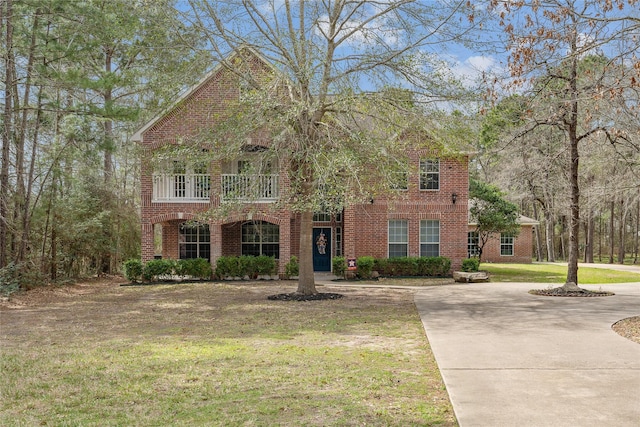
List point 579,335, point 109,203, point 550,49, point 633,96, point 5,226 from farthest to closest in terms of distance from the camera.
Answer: point 109,203
point 5,226
point 633,96
point 579,335
point 550,49

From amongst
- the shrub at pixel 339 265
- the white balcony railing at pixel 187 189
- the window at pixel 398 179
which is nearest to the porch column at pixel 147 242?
the white balcony railing at pixel 187 189

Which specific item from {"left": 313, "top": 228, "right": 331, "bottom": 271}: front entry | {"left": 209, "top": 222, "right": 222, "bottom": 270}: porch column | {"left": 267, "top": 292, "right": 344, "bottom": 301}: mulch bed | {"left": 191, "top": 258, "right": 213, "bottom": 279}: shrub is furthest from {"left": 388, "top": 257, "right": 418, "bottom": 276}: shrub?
{"left": 267, "top": 292, "right": 344, "bottom": 301}: mulch bed

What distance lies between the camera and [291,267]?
832 inches

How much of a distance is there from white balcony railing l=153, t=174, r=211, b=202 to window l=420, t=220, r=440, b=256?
8.72 m

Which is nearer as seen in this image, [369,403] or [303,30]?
[369,403]

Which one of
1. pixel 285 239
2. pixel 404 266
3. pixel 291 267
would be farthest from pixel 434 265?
pixel 285 239

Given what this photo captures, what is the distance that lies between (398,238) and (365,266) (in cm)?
223

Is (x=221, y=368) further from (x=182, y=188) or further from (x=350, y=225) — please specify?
(x=182, y=188)

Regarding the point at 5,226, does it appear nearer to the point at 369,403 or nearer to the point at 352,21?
the point at 352,21

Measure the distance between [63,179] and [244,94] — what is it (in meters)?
10.5

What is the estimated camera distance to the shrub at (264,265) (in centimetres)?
2134

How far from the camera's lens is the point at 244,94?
13828 millimetres

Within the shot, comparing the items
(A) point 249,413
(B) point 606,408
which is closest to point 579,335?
(B) point 606,408

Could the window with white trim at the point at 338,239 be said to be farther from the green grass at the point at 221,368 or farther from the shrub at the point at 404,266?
the green grass at the point at 221,368
